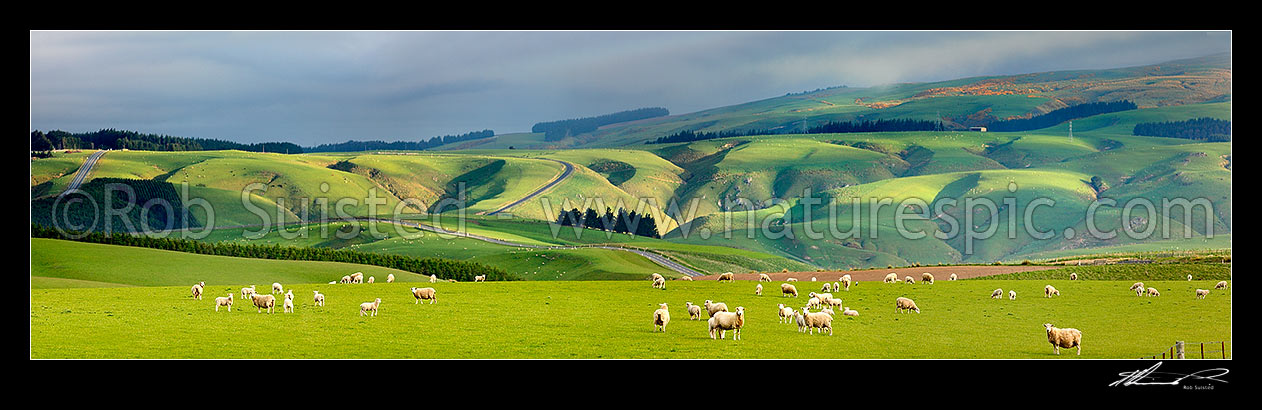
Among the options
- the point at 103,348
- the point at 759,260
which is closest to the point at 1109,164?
the point at 759,260

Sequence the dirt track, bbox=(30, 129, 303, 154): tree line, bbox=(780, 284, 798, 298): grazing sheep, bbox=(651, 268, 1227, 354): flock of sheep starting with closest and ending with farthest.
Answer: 1. bbox=(651, 268, 1227, 354): flock of sheep
2. bbox=(780, 284, 798, 298): grazing sheep
3. the dirt track
4. bbox=(30, 129, 303, 154): tree line

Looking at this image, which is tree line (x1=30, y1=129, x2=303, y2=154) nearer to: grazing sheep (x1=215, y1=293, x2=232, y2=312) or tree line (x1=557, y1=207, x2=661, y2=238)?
tree line (x1=557, y1=207, x2=661, y2=238)

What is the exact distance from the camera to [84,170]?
153 metres

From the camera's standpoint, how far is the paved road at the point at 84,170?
139500mm

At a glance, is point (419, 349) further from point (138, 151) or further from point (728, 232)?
point (138, 151)

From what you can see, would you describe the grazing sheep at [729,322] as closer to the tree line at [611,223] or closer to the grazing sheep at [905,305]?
the grazing sheep at [905,305]

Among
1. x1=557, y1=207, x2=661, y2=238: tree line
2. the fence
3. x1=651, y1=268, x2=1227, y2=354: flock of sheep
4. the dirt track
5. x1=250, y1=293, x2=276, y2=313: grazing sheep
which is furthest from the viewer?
x1=557, y1=207, x2=661, y2=238: tree line

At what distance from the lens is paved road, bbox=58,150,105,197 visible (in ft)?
458

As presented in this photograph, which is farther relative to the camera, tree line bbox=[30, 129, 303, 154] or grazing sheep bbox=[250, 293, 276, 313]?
tree line bbox=[30, 129, 303, 154]

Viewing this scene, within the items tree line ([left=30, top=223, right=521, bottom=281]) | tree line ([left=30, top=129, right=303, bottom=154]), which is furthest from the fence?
tree line ([left=30, top=129, right=303, bottom=154])

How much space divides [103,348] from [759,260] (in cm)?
8802

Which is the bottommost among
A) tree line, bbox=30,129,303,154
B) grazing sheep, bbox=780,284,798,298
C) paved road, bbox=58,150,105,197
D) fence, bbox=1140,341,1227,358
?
fence, bbox=1140,341,1227,358

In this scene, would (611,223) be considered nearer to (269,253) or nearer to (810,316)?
(269,253)
